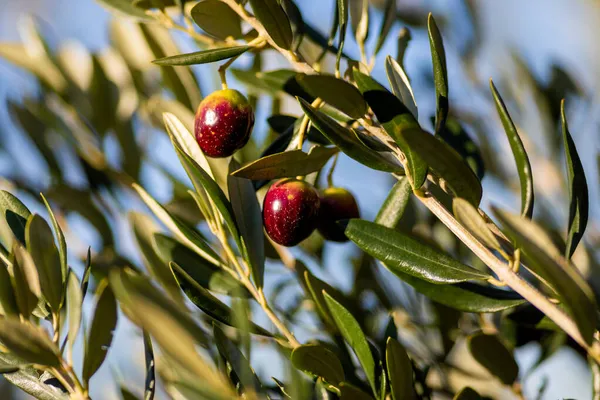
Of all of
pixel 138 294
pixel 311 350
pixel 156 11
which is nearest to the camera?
pixel 138 294

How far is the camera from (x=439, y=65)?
0.76 metres

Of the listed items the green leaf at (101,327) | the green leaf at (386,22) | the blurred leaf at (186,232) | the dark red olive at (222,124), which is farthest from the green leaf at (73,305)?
the green leaf at (386,22)

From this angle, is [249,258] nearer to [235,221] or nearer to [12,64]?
[235,221]

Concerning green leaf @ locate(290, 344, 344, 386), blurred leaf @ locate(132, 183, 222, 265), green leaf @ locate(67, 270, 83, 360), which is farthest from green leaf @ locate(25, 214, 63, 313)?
green leaf @ locate(290, 344, 344, 386)

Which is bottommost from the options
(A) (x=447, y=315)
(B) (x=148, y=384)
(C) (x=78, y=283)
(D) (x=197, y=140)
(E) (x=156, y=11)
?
(A) (x=447, y=315)

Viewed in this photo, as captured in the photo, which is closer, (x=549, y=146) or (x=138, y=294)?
(x=138, y=294)

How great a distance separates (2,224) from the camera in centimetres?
79

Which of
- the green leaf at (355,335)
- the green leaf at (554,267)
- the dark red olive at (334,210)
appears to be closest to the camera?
the green leaf at (554,267)

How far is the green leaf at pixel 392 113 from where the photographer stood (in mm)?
701

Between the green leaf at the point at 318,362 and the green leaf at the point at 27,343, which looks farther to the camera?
the green leaf at the point at 318,362

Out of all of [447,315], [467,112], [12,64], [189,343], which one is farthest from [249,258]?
[467,112]

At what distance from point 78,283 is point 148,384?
0.14 metres

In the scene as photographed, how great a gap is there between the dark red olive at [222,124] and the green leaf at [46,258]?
247 mm

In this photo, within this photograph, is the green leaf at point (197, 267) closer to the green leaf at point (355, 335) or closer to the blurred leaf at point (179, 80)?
the green leaf at point (355, 335)
